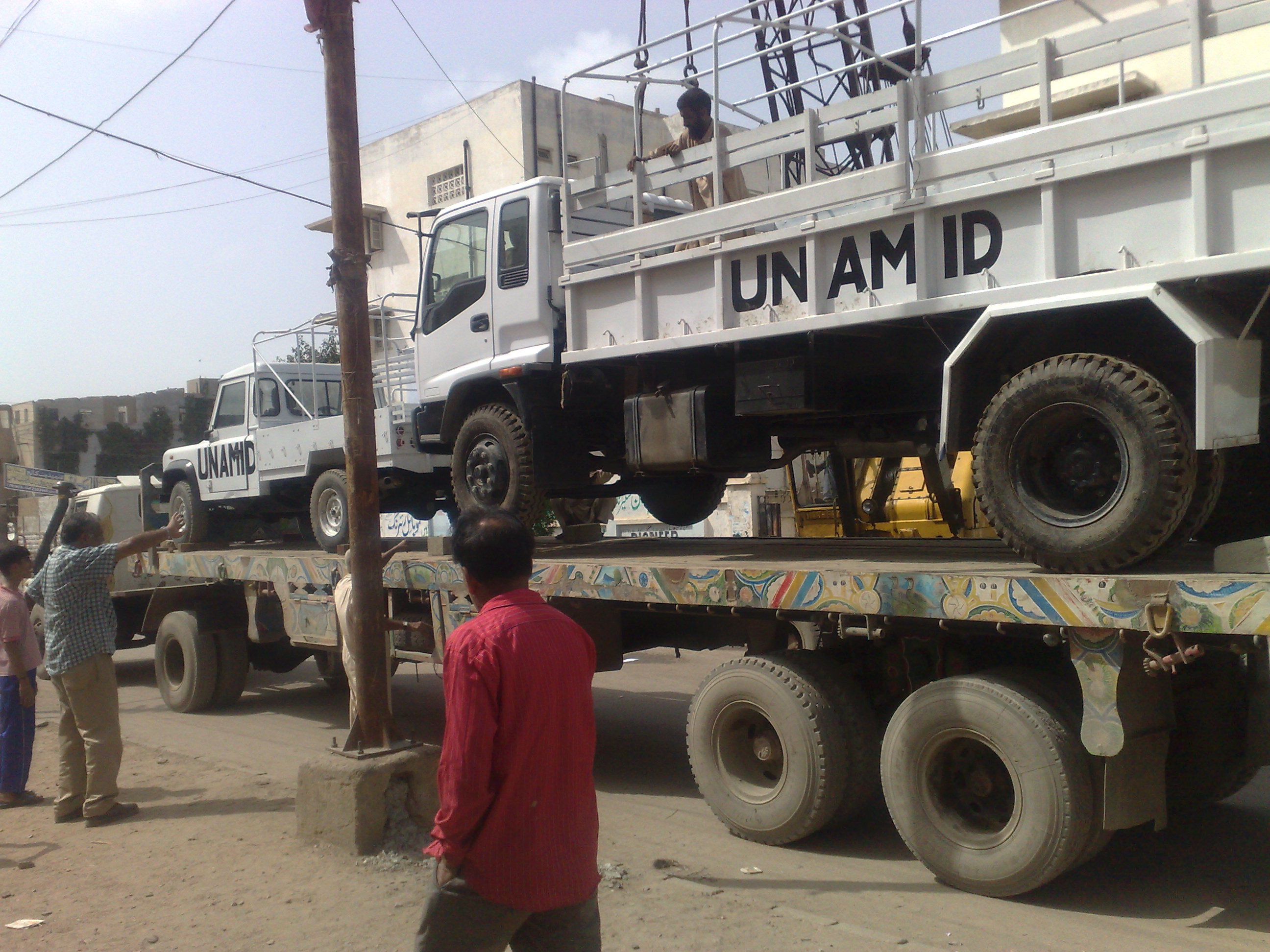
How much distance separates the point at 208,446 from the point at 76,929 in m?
7.82

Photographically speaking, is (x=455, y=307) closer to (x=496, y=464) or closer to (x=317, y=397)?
(x=496, y=464)

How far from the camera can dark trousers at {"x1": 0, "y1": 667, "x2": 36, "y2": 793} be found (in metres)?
6.48

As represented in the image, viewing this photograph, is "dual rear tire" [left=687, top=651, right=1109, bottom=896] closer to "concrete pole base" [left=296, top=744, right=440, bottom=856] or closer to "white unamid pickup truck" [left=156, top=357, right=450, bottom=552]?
"concrete pole base" [left=296, top=744, right=440, bottom=856]

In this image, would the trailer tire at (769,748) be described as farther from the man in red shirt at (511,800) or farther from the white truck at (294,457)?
the white truck at (294,457)

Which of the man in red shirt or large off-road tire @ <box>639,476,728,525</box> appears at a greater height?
large off-road tire @ <box>639,476,728,525</box>

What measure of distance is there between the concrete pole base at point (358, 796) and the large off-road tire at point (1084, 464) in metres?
2.97

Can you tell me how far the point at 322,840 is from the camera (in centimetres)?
542

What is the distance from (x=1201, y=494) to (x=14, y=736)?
6.33 metres

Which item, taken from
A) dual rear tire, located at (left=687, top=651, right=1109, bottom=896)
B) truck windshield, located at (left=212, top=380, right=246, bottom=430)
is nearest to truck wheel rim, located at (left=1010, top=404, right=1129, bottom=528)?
dual rear tire, located at (left=687, top=651, right=1109, bottom=896)

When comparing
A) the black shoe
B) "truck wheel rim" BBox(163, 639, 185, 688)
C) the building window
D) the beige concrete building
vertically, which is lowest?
the black shoe

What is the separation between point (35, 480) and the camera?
22875 millimetres

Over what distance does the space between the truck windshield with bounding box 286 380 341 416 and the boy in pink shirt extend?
4883 mm

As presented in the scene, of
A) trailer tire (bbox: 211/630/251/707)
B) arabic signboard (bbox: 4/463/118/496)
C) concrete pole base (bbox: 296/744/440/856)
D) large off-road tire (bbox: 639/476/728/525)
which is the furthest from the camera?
arabic signboard (bbox: 4/463/118/496)

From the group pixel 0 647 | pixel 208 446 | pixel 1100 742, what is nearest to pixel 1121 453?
pixel 1100 742
